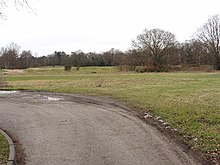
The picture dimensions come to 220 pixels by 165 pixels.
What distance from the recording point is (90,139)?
923 cm

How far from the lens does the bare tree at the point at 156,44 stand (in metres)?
81.5

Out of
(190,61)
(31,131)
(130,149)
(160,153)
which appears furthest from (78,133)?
(190,61)

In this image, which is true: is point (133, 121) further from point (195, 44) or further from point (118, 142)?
point (195, 44)

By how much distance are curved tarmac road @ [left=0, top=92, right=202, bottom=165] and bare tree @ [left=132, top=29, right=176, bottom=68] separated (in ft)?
223

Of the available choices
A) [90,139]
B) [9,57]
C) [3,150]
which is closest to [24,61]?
[9,57]

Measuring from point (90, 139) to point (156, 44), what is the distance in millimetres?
74324

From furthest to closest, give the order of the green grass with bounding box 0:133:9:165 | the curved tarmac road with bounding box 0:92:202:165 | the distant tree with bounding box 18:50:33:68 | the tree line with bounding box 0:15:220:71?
the distant tree with bounding box 18:50:33:68 → the tree line with bounding box 0:15:220:71 → the curved tarmac road with bounding box 0:92:202:165 → the green grass with bounding box 0:133:9:165

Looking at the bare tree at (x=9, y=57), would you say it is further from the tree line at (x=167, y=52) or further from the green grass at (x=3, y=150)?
the green grass at (x=3, y=150)

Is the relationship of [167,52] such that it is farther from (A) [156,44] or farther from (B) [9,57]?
(B) [9,57]

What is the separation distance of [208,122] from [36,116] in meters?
6.93

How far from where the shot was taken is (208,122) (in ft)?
35.9

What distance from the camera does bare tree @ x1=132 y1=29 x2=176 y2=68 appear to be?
81500 mm

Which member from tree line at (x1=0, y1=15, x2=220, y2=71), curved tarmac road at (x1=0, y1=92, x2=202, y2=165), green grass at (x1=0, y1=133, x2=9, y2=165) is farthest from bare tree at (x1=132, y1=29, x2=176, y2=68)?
green grass at (x1=0, y1=133, x2=9, y2=165)

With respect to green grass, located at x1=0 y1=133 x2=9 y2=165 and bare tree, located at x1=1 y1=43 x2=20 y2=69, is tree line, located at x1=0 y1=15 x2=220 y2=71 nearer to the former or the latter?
bare tree, located at x1=1 y1=43 x2=20 y2=69
